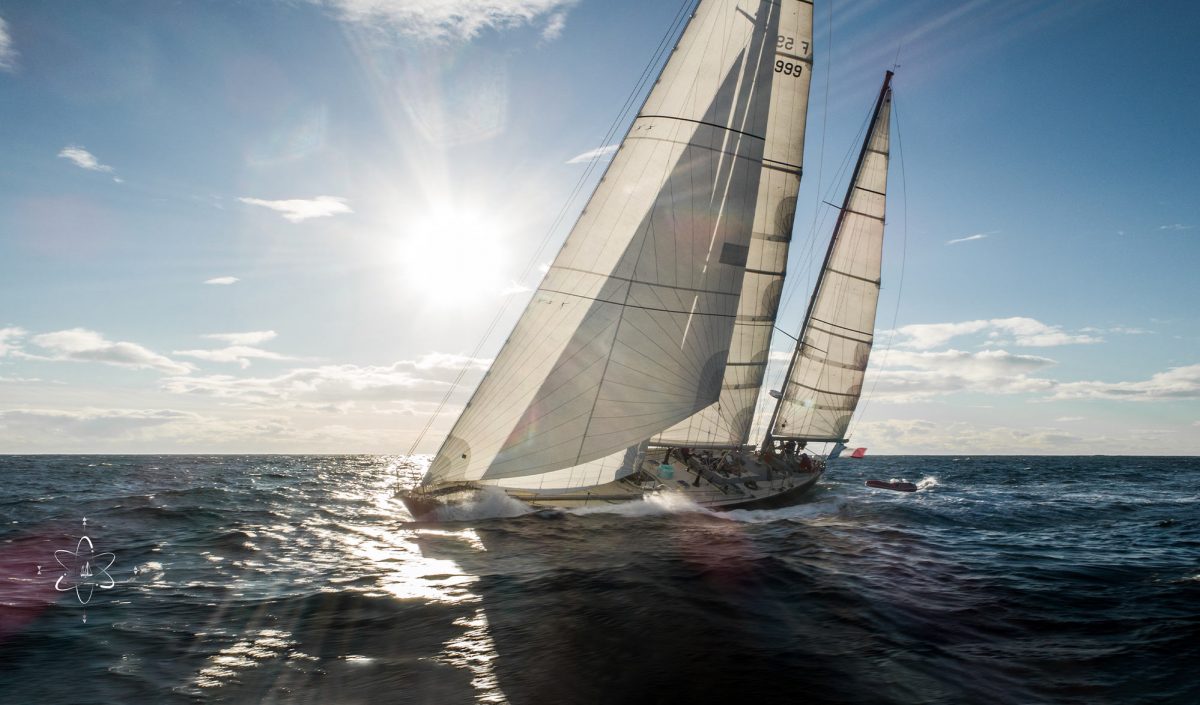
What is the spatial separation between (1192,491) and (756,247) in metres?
33.8

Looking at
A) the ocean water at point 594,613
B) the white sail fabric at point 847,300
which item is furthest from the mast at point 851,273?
the ocean water at point 594,613

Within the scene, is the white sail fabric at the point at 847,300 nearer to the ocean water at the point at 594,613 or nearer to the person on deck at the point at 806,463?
the person on deck at the point at 806,463

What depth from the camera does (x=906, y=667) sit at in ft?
22.6

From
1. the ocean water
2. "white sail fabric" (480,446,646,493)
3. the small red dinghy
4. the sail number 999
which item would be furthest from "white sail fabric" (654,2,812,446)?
the small red dinghy

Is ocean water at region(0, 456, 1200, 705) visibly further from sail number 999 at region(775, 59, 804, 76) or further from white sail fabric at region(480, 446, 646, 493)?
sail number 999 at region(775, 59, 804, 76)

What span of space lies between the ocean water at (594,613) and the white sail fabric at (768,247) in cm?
529

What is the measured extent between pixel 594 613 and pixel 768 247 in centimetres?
1613

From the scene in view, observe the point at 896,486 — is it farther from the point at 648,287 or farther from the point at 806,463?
the point at 648,287

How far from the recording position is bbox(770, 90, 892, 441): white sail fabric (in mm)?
26156

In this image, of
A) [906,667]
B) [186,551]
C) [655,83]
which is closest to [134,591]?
[186,551]

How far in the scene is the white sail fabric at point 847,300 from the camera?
26.2 meters

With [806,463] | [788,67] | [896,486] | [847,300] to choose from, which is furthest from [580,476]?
[896,486]

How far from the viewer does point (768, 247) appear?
21500 millimetres

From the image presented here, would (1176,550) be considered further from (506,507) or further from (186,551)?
(186,551)
